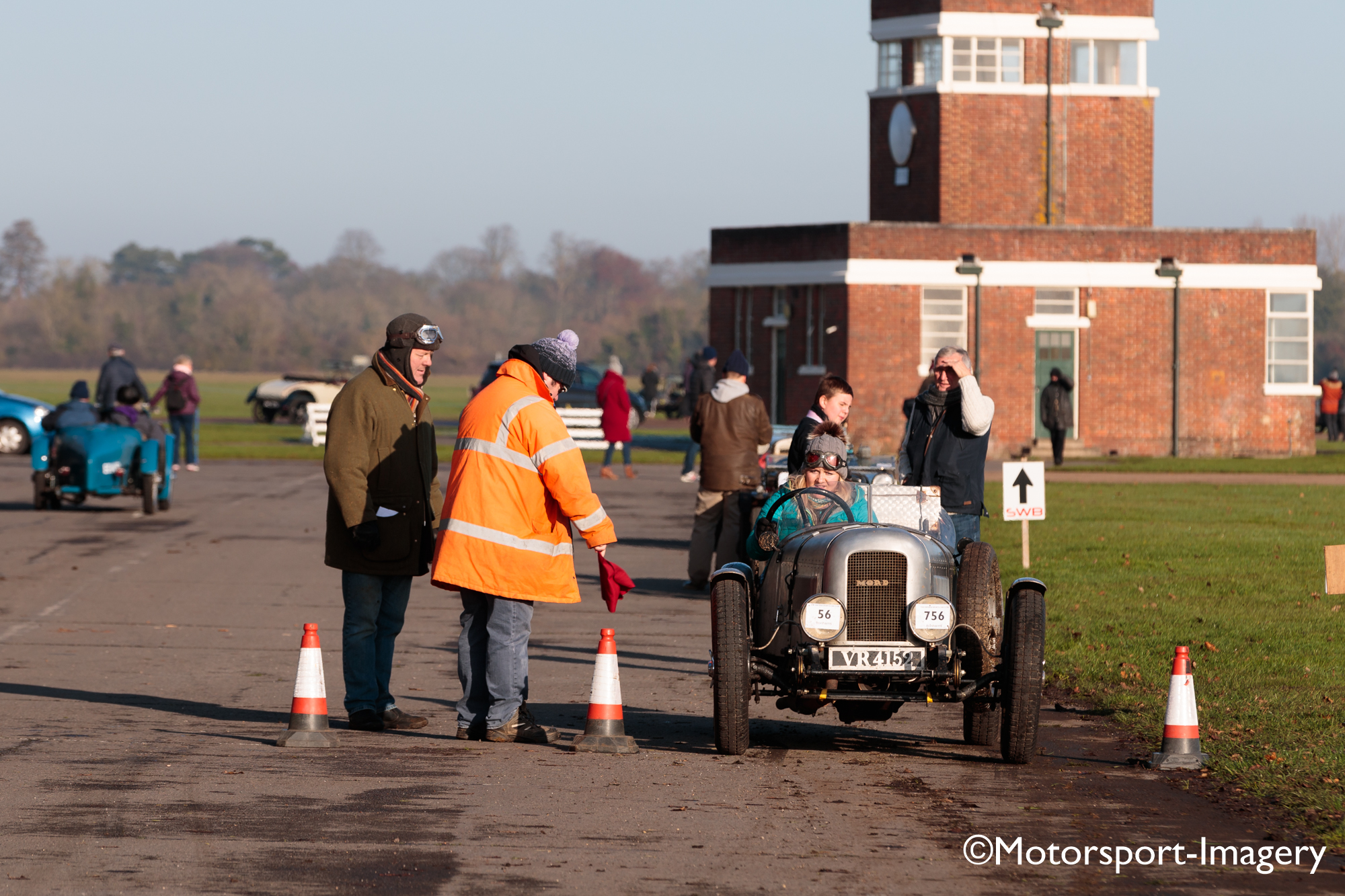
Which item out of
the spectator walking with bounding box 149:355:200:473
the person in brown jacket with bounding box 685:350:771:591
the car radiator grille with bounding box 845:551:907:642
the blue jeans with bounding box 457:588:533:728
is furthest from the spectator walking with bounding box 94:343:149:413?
the car radiator grille with bounding box 845:551:907:642

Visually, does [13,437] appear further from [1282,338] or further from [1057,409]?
[1282,338]

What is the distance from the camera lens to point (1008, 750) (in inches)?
320

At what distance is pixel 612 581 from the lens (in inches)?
336

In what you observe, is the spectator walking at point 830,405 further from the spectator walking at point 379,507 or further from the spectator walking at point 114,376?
the spectator walking at point 114,376

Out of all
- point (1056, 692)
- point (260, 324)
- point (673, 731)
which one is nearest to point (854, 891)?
point (673, 731)

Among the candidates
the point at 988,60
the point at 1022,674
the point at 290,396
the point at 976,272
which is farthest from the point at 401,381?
the point at 290,396

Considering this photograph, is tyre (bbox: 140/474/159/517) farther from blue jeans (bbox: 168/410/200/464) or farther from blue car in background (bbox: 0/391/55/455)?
blue car in background (bbox: 0/391/55/455)

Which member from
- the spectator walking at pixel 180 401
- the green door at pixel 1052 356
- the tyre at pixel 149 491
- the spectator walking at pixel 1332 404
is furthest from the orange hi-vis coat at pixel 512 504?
the spectator walking at pixel 1332 404

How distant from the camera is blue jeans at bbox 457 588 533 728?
28.0 feet

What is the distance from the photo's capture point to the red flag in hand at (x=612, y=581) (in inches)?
331

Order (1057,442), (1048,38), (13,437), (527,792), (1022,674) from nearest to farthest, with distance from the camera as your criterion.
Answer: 1. (527,792)
2. (1022,674)
3. (1057,442)
4. (13,437)
5. (1048,38)

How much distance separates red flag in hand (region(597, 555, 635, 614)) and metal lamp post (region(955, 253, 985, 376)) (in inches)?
1174

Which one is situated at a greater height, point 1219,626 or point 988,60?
point 988,60

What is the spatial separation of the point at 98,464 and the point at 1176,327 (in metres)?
25.8
